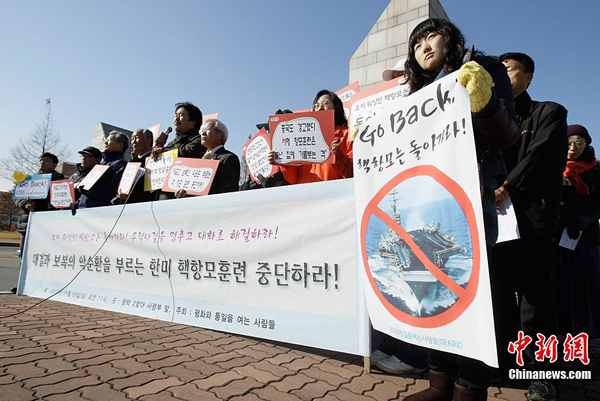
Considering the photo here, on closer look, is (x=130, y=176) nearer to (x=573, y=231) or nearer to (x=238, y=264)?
(x=238, y=264)

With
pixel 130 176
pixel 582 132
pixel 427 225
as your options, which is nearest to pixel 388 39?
pixel 582 132

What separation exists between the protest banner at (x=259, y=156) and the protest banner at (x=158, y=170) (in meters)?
0.94

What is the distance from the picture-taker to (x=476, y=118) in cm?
126

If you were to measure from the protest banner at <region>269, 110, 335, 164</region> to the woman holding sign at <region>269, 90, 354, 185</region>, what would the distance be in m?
0.07

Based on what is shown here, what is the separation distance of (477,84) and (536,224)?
974 mm

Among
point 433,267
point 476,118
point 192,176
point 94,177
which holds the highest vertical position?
point 94,177

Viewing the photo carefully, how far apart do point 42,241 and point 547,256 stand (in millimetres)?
5282

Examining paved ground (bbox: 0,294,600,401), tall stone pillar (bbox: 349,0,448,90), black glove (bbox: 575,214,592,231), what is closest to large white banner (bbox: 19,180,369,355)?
paved ground (bbox: 0,294,600,401)

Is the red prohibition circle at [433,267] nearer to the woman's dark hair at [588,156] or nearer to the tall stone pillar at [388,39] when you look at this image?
the woman's dark hair at [588,156]

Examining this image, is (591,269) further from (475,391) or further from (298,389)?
(298,389)

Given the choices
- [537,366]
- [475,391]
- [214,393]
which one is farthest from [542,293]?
[214,393]

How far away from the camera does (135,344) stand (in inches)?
94.8

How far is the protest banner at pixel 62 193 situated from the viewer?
4402 millimetres

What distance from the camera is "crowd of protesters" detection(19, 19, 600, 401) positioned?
1332 millimetres
